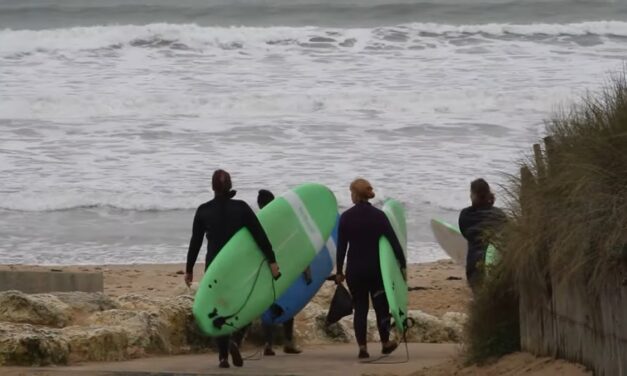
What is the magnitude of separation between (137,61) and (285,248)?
20.9 meters

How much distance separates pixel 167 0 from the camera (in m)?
37.8

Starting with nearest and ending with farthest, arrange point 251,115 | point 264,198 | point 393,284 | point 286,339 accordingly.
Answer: point 393,284 < point 286,339 < point 264,198 < point 251,115

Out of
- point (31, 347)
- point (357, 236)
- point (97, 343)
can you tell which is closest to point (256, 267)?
point (357, 236)

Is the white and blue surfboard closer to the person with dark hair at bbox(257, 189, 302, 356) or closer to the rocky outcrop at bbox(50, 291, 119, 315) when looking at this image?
the person with dark hair at bbox(257, 189, 302, 356)

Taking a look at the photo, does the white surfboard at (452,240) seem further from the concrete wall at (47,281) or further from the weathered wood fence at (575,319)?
the weathered wood fence at (575,319)

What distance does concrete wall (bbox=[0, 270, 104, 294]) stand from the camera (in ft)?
35.4

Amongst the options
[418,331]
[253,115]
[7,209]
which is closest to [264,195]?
[418,331]

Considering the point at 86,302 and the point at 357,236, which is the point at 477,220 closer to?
the point at 357,236

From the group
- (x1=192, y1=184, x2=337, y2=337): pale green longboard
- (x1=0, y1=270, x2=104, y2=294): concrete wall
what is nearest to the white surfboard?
(x1=192, y1=184, x2=337, y2=337): pale green longboard

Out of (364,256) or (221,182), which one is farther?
(364,256)

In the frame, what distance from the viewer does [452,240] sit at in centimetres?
1207

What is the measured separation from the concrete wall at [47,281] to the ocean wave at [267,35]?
65.1 feet

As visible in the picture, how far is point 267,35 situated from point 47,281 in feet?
70.3

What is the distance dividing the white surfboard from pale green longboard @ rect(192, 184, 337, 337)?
2.65 metres
